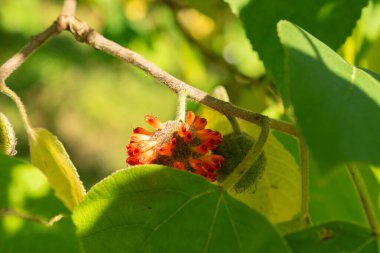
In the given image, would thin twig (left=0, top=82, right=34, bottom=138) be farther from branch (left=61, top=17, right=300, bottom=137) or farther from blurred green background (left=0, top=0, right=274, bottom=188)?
blurred green background (left=0, top=0, right=274, bottom=188)

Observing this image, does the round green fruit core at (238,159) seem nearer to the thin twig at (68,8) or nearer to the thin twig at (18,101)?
the thin twig at (18,101)

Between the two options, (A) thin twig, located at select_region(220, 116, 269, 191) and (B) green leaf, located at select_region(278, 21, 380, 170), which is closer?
(B) green leaf, located at select_region(278, 21, 380, 170)

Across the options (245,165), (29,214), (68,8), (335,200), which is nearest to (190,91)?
(245,165)

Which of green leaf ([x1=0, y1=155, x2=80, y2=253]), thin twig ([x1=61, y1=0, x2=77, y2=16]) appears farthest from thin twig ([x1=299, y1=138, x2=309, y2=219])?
thin twig ([x1=61, y1=0, x2=77, y2=16])

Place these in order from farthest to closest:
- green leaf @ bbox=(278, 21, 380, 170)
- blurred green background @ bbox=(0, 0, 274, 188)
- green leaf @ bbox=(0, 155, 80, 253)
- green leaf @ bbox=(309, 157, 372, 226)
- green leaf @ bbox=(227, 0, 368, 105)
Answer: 1. blurred green background @ bbox=(0, 0, 274, 188)
2. green leaf @ bbox=(309, 157, 372, 226)
3. green leaf @ bbox=(227, 0, 368, 105)
4. green leaf @ bbox=(0, 155, 80, 253)
5. green leaf @ bbox=(278, 21, 380, 170)

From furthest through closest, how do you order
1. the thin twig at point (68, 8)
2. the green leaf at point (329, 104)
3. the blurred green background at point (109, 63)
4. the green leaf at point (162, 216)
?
the blurred green background at point (109, 63)
the thin twig at point (68, 8)
the green leaf at point (162, 216)
the green leaf at point (329, 104)

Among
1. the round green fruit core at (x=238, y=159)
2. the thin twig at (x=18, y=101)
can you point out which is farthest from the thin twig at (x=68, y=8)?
the round green fruit core at (x=238, y=159)
